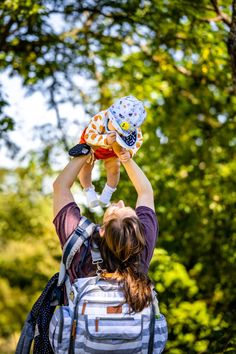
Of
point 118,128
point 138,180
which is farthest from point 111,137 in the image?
point 138,180

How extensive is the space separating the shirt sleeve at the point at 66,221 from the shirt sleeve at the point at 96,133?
34 centimetres

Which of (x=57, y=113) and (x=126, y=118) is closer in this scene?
(x=126, y=118)

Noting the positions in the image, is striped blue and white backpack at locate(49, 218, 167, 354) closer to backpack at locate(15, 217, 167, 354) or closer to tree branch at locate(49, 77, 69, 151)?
backpack at locate(15, 217, 167, 354)

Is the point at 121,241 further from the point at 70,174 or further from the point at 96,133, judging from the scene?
the point at 96,133

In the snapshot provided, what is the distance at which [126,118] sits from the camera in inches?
108

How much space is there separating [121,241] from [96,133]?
1.99ft

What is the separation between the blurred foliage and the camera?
615 cm

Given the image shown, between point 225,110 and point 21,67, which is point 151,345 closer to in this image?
point 21,67

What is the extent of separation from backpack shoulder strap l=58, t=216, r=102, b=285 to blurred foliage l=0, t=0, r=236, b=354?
2.02 metres

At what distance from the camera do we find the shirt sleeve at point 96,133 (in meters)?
2.75

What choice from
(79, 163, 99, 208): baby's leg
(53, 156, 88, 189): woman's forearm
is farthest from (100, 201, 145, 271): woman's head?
(79, 163, 99, 208): baby's leg

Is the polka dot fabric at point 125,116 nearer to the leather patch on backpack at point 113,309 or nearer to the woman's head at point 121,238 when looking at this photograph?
the woman's head at point 121,238

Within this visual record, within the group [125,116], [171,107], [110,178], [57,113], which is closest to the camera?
[125,116]

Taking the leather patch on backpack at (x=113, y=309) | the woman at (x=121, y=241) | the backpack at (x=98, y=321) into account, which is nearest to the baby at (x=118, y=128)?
the woman at (x=121, y=241)
